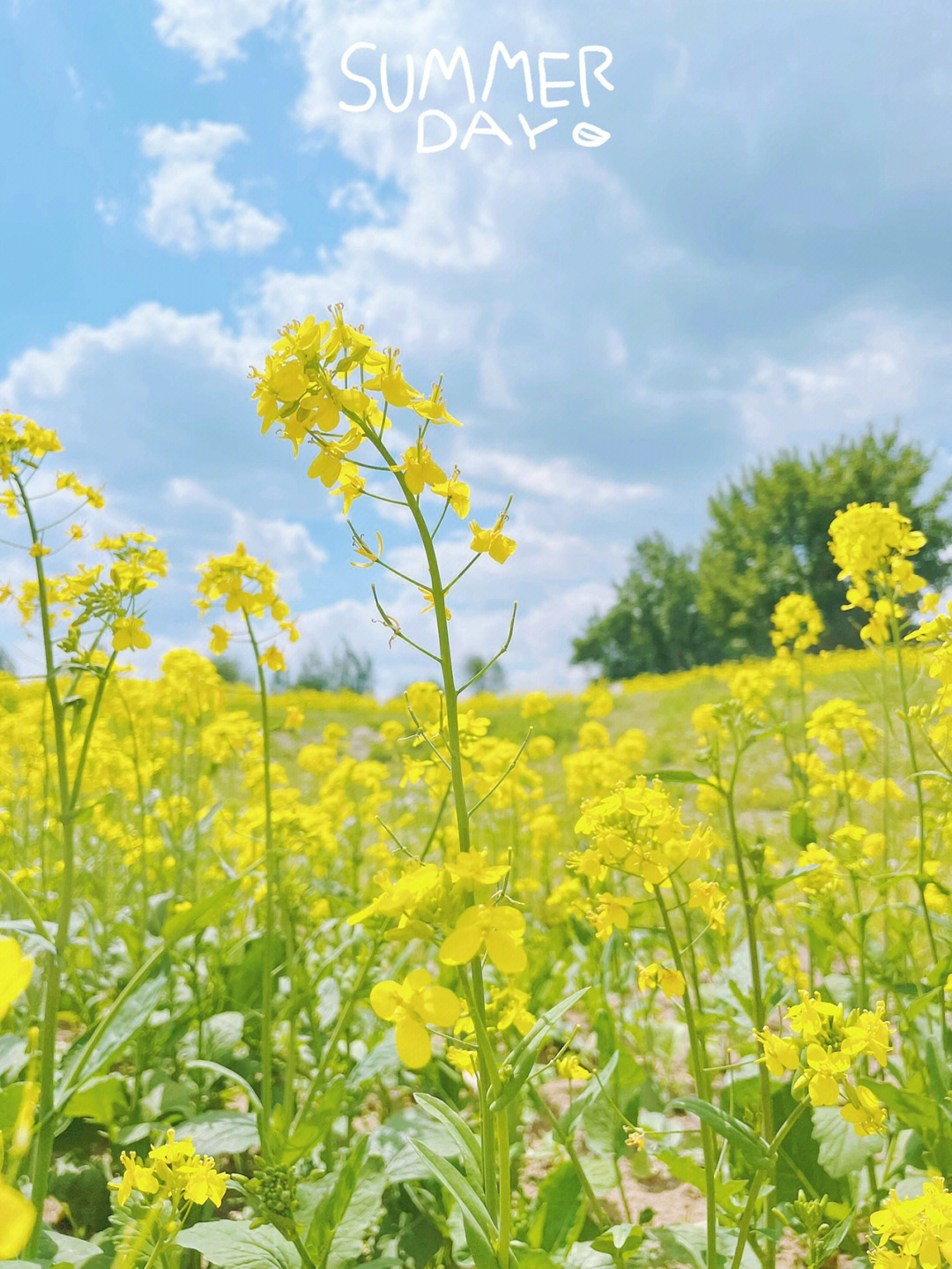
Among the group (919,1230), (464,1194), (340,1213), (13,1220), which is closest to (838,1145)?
(919,1230)

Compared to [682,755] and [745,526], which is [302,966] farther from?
[745,526]

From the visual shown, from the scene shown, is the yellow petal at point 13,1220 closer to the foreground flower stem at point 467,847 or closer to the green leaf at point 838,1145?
the foreground flower stem at point 467,847

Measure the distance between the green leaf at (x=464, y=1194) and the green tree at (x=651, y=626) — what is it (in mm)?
41989

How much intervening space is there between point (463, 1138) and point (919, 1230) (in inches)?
25.0

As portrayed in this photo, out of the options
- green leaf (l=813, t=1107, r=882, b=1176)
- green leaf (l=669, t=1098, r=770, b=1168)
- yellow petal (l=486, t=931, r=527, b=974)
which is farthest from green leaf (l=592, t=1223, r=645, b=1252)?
yellow petal (l=486, t=931, r=527, b=974)

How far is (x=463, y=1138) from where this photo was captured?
1.29 m

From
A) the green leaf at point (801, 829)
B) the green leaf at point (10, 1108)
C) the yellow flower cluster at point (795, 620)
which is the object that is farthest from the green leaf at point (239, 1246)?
the yellow flower cluster at point (795, 620)

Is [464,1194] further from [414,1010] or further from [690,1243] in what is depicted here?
[690,1243]

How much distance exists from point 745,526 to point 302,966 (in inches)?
1429

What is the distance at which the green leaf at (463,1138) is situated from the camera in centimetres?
124

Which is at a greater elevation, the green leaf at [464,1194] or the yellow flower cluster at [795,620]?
the yellow flower cluster at [795,620]

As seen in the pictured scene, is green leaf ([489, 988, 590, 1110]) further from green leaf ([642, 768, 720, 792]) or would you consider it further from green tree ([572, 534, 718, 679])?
green tree ([572, 534, 718, 679])

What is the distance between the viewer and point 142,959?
3.08 m

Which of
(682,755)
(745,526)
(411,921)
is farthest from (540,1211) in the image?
(745,526)
